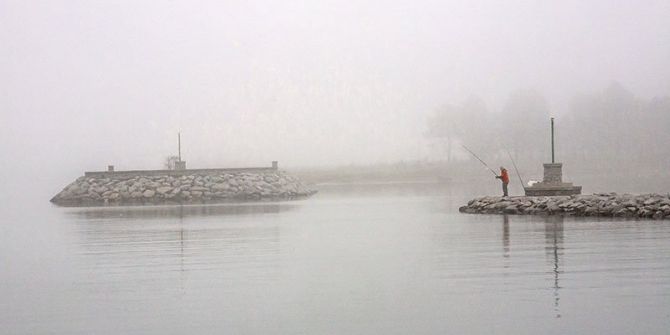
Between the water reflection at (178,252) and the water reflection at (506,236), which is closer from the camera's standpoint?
the water reflection at (178,252)

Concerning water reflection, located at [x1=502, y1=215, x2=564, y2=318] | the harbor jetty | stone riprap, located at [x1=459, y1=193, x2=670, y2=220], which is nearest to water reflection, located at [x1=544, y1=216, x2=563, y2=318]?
water reflection, located at [x1=502, y1=215, x2=564, y2=318]

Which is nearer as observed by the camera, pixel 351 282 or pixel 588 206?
pixel 351 282

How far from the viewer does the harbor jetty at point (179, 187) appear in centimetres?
4322

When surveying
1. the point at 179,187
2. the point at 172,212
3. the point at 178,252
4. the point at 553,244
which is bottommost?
the point at 172,212

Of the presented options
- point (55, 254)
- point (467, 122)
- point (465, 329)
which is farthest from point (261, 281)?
point (467, 122)

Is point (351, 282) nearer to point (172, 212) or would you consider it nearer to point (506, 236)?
point (506, 236)

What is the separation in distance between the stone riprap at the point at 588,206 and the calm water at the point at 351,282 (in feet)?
5.67

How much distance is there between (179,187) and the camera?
44250mm

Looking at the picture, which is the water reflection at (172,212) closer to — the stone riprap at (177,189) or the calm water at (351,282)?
the calm water at (351,282)

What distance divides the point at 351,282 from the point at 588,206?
11.9m

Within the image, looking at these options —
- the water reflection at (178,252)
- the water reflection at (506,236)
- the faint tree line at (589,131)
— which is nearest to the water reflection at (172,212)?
the water reflection at (178,252)

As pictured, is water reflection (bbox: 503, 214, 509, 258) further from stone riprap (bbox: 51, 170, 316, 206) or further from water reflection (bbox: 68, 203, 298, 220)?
stone riprap (bbox: 51, 170, 316, 206)

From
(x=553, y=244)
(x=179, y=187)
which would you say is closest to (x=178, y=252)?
(x=553, y=244)

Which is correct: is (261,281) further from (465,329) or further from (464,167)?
(464,167)
